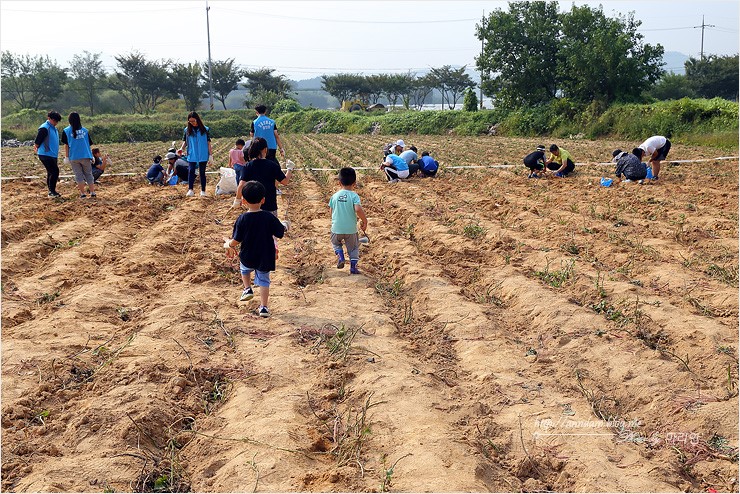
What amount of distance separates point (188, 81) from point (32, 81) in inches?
592

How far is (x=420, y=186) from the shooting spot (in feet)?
41.7

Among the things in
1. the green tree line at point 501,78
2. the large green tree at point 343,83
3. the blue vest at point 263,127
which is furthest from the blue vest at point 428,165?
the large green tree at point 343,83

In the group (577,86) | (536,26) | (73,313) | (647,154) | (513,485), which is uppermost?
(536,26)

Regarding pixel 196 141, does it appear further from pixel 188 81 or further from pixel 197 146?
pixel 188 81

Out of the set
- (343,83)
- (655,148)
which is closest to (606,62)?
(655,148)

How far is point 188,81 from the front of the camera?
58.2 meters

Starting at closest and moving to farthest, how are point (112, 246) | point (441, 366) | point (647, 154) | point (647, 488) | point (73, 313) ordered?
point (647, 488) < point (441, 366) < point (73, 313) < point (112, 246) < point (647, 154)

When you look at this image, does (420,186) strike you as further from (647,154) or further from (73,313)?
(73,313)

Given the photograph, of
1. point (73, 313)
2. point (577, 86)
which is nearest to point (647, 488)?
point (73, 313)

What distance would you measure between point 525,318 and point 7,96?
67.5 meters

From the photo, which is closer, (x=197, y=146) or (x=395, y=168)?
(x=197, y=146)

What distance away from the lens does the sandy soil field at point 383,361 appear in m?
3.18

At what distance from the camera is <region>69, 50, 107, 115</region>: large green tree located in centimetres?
6144

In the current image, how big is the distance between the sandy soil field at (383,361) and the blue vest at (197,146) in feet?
7.79
